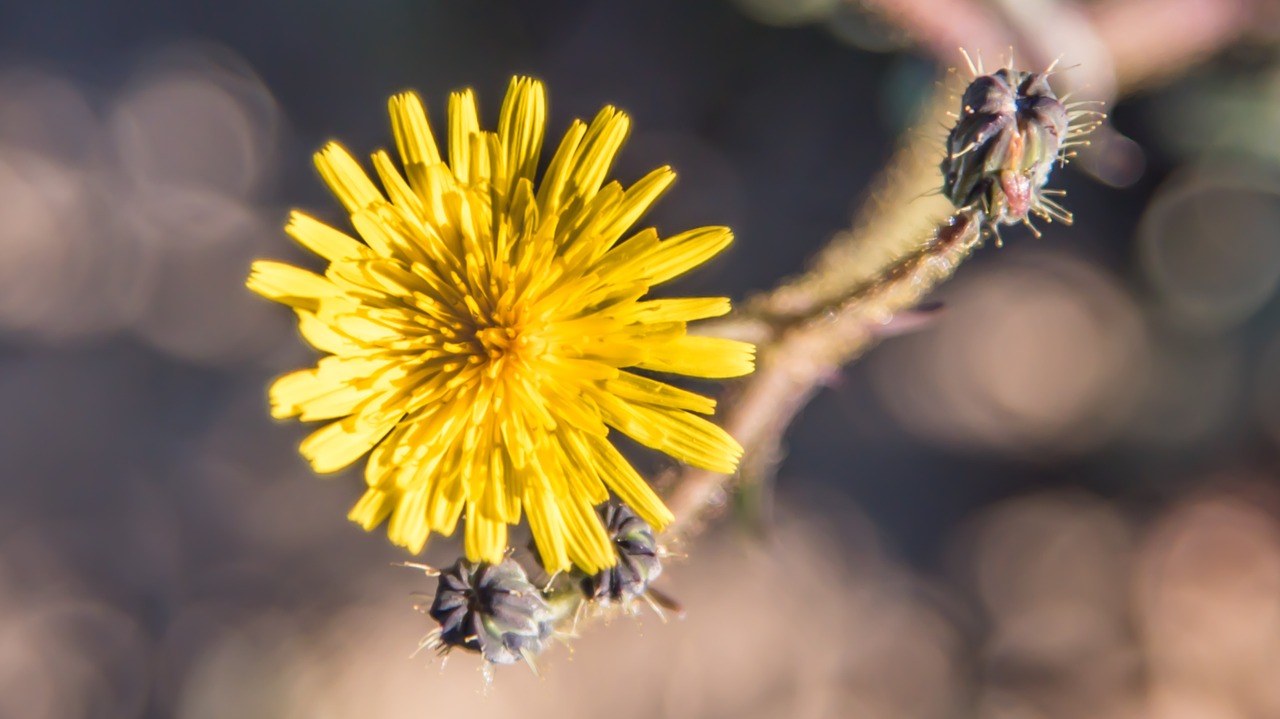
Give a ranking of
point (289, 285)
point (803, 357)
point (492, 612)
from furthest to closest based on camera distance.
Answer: point (803, 357) → point (289, 285) → point (492, 612)

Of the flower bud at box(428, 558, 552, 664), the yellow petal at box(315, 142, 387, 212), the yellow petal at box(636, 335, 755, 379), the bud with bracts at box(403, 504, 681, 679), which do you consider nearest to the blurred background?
the yellow petal at box(636, 335, 755, 379)

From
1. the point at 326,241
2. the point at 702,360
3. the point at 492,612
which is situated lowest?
the point at 492,612

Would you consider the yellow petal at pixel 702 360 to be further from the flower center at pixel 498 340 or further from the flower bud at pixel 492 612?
the flower bud at pixel 492 612

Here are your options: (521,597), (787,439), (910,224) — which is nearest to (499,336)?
(521,597)

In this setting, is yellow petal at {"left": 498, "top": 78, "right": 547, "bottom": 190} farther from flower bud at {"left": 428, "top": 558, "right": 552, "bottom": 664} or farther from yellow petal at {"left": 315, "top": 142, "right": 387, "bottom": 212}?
flower bud at {"left": 428, "top": 558, "right": 552, "bottom": 664}

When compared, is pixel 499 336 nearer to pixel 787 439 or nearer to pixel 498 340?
pixel 498 340

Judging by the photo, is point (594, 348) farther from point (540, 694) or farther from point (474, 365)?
point (540, 694)
